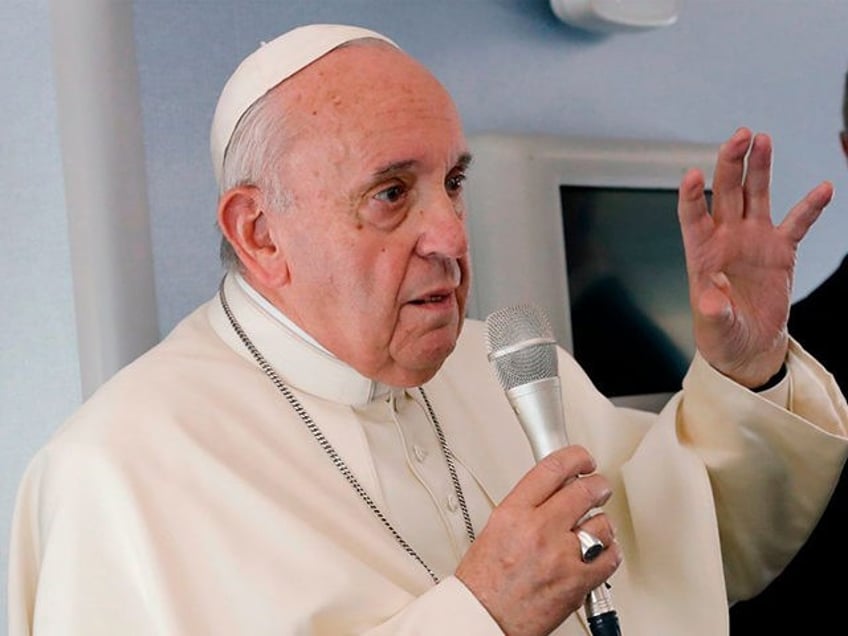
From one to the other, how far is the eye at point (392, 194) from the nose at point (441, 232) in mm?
35

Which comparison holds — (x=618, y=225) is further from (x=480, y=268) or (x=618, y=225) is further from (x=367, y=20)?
(x=367, y=20)

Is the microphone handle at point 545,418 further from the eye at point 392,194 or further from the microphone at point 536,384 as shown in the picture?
the eye at point 392,194

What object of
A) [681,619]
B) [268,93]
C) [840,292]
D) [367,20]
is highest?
[367,20]

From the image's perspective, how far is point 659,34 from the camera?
127 inches

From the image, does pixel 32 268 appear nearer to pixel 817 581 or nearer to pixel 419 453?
pixel 419 453

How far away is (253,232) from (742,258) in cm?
70

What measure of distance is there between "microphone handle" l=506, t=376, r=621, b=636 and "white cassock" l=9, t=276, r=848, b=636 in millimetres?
135

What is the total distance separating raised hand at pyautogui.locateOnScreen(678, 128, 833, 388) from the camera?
1.84 metres

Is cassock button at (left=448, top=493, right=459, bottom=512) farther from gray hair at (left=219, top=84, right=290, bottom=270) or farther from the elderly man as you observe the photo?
gray hair at (left=219, top=84, right=290, bottom=270)

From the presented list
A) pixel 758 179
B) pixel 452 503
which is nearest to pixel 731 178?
pixel 758 179

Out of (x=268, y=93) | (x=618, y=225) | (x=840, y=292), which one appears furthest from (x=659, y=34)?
(x=268, y=93)

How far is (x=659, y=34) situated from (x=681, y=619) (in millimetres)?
1695

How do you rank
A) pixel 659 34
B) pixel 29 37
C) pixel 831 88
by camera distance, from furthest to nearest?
pixel 831 88 → pixel 659 34 → pixel 29 37

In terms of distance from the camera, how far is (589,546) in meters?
1.53
